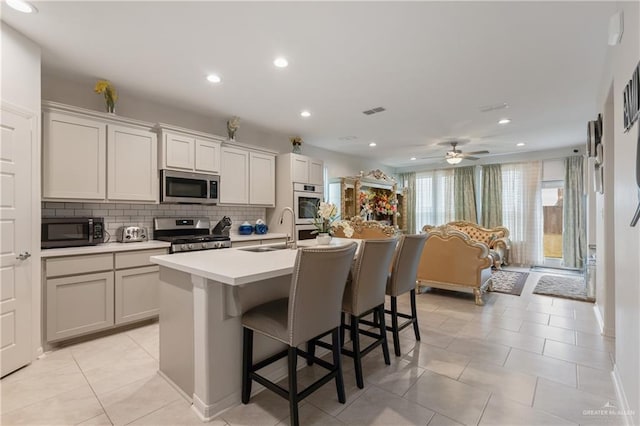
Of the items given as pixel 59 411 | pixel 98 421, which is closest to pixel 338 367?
pixel 98 421

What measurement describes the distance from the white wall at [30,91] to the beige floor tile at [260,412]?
6.30 ft

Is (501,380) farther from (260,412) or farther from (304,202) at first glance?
(304,202)

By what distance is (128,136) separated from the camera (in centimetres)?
331

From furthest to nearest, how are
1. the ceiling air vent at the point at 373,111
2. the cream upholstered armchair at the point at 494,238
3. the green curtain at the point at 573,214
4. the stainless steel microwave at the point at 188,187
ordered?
the green curtain at the point at 573,214 < the cream upholstered armchair at the point at 494,238 < the ceiling air vent at the point at 373,111 < the stainless steel microwave at the point at 188,187

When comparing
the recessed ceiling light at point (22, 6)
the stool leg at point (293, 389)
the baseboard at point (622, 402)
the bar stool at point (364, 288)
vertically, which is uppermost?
the recessed ceiling light at point (22, 6)

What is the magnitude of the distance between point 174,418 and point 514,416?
6.72 ft

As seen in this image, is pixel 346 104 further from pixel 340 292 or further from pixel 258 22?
pixel 340 292

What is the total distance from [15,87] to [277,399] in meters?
3.02

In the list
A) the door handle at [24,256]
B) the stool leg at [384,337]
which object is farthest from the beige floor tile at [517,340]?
the door handle at [24,256]

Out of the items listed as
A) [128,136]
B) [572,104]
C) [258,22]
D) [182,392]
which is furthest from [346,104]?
[182,392]

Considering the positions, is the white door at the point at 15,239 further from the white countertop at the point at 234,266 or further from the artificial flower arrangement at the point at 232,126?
the artificial flower arrangement at the point at 232,126

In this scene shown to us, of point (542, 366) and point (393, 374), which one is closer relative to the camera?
point (393, 374)

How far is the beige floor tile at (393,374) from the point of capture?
7.02 feet

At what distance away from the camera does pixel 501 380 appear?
221cm
